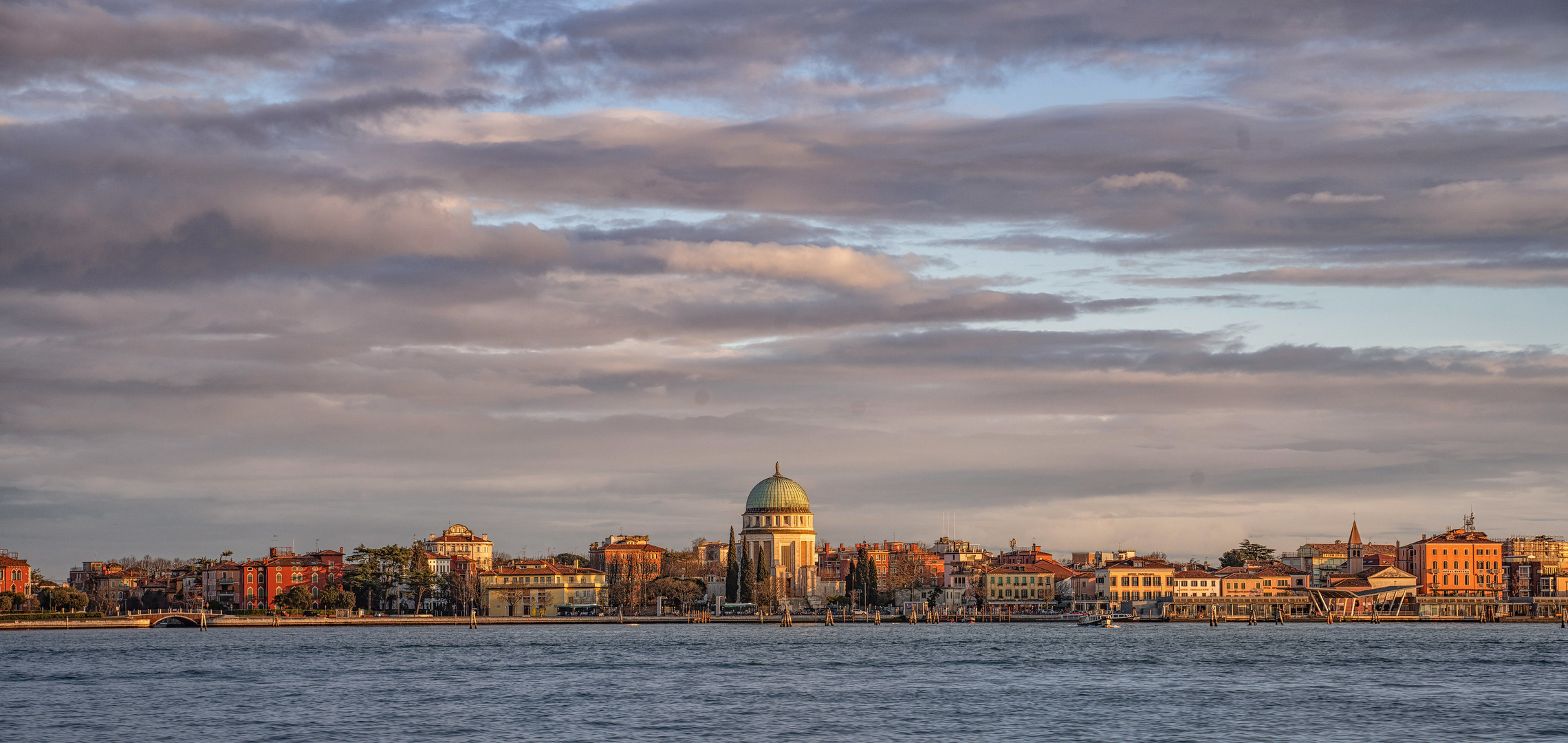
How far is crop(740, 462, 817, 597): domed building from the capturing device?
5566 inches

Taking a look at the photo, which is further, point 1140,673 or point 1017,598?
point 1017,598

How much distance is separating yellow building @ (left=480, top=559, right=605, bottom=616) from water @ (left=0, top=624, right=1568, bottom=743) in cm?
4559

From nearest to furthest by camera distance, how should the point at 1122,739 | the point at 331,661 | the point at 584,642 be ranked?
the point at 1122,739, the point at 331,661, the point at 584,642

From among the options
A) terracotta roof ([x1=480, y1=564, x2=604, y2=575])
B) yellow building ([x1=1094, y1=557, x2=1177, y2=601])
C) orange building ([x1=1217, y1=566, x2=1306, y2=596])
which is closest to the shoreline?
orange building ([x1=1217, y1=566, x2=1306, y2=596])

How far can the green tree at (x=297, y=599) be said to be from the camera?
118 metres

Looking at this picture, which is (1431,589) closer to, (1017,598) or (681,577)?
(1017,598)

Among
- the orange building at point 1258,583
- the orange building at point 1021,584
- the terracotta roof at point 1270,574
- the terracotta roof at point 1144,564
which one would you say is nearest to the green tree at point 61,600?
the orange building at point 1021,584

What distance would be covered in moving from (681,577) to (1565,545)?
8522 centimetres

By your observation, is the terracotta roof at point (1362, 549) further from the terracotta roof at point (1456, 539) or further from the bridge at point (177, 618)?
the bridge at point (177, 618)

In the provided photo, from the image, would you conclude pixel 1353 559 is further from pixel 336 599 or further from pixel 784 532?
pixel 336 599

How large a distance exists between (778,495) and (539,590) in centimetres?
2405

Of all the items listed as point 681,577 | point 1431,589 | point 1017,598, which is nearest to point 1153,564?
point 1017,598

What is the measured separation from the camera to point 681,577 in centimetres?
14462

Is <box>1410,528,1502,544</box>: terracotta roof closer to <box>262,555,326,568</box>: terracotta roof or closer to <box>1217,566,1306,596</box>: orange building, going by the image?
<box>1217,566,1306,596</box>: orange building
